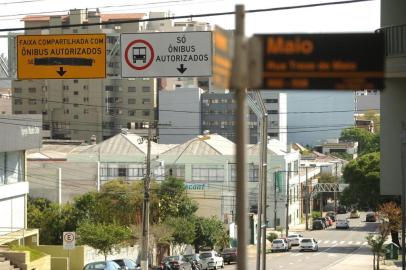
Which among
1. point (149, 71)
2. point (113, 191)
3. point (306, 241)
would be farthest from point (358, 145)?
point (149, 71)

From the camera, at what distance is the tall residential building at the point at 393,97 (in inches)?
903

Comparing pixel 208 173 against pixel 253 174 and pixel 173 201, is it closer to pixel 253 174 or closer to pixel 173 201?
pixel 253 174

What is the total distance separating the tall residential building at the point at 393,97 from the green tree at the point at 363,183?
66192mm

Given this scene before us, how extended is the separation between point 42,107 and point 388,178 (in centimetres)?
12988

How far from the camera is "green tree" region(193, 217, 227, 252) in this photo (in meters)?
67.6

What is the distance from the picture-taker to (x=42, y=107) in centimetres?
15262

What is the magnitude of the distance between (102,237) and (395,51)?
30.2 m

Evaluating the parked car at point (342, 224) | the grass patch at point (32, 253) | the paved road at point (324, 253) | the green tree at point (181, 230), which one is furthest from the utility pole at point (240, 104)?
the parked car at point (342, 224)

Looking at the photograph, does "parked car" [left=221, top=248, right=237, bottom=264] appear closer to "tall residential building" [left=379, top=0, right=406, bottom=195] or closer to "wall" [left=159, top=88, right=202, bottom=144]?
"tall residential building" [left=379, top=0, right=406, bottom=195]

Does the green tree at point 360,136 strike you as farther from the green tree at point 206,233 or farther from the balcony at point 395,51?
the balcony at point 395,51

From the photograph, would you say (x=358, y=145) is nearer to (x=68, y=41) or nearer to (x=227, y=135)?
(x=227, y=135)

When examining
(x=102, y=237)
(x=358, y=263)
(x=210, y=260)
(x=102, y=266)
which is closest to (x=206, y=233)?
(x=210, y=260)

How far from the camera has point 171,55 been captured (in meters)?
27.7

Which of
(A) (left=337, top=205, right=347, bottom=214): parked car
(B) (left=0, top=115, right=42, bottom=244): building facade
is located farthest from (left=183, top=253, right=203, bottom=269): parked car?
(A) (left=337, top=205, right=347, bottom=214): parked car
